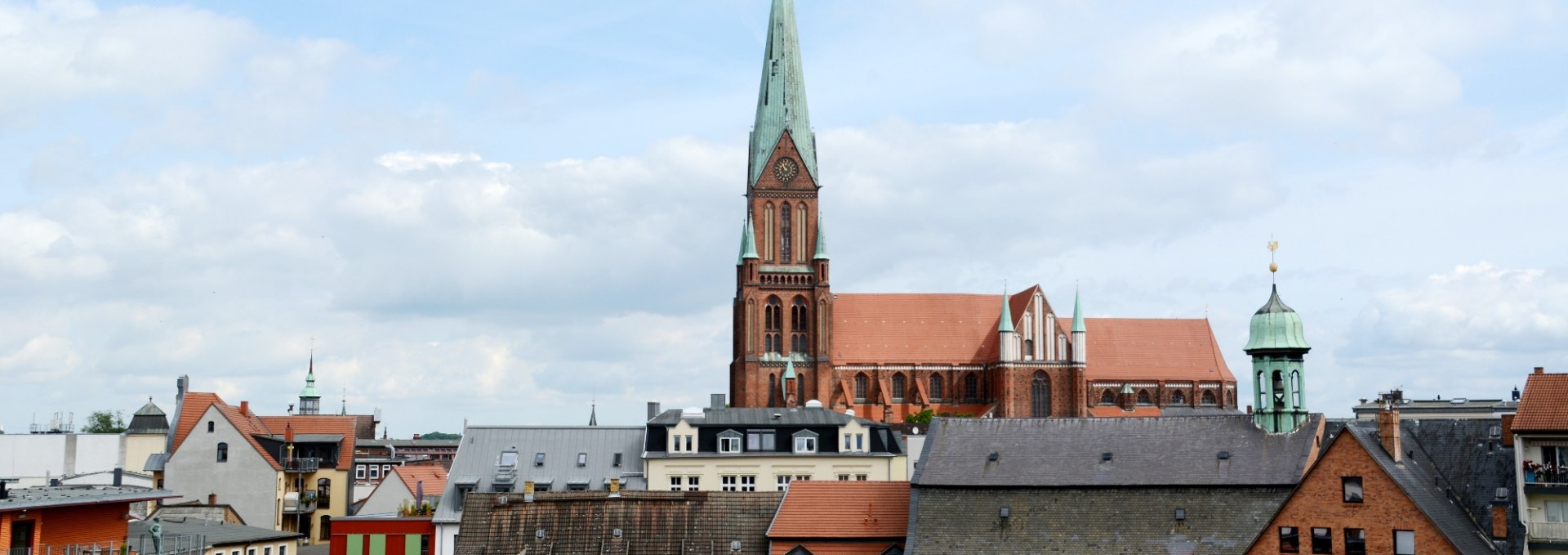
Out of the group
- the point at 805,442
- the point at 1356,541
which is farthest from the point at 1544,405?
the point at 805,442

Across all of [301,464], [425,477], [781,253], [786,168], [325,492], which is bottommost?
[325,492]

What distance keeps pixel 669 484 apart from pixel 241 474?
27122 mm

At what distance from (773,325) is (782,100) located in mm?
19718

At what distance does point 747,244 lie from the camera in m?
133

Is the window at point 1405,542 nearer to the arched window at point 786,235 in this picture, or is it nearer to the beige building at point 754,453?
the beige building at point 754,453

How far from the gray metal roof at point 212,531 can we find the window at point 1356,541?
39.2 meters

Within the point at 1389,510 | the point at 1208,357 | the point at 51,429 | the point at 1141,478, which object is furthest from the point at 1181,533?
the point at 1208,357

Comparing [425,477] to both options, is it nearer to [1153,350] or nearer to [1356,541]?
[1356,541]

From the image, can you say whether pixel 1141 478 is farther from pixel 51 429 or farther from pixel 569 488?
pixel 51 429

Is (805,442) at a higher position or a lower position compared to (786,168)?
lower

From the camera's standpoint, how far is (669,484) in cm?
7012

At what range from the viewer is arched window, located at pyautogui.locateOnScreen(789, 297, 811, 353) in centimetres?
13312

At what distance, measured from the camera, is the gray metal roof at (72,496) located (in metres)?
45.3

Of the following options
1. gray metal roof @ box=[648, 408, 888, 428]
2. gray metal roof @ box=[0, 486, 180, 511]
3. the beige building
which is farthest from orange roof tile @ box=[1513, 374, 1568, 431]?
gray metal roof @ box=[0, 486, 180, 511]
